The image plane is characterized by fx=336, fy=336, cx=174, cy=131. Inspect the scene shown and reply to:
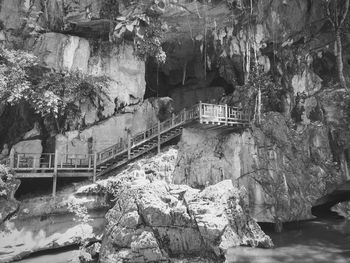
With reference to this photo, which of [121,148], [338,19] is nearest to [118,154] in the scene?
[121,148]

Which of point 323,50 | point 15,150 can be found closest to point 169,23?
point 323,50

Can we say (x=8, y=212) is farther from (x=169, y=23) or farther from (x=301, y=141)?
(x=301, y=141)

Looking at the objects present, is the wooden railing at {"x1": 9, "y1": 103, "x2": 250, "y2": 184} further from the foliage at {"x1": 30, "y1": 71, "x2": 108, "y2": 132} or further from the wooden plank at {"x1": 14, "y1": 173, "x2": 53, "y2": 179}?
the foliage at {"x1": 30, "y1": 71, "x2": 108, "y2": 132}

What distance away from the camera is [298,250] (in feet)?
47.3

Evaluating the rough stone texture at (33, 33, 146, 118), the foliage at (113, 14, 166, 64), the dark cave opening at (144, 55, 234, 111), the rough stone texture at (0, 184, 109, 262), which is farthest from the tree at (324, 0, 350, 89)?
the rough stone texture at (0, 184, 109, 262)

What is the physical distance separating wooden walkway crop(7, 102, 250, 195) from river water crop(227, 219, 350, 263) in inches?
245

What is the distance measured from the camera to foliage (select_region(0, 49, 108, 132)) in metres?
16.8

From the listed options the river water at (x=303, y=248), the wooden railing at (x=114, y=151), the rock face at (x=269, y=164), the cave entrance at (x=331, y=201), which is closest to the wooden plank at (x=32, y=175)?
the wooden railing at (x=114, y=151)

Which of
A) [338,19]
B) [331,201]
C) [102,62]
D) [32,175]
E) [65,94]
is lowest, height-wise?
[331,201]

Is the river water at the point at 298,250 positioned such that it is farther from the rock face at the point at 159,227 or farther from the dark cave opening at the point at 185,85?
→ the dark cave opening at the point at 185,85

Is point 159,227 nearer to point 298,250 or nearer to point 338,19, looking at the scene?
point 298,250

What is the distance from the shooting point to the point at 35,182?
17641 mm

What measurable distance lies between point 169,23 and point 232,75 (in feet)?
17.1

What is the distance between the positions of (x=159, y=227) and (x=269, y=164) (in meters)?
7.76
